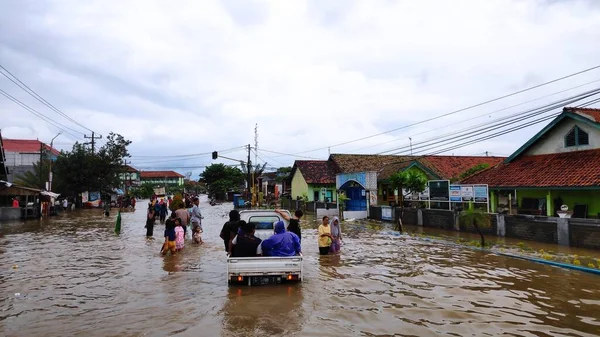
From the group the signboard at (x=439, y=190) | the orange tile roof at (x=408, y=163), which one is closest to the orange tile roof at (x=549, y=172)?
the signboard at (x=439, y=190)

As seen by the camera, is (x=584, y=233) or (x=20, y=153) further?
(x=20, y=153)

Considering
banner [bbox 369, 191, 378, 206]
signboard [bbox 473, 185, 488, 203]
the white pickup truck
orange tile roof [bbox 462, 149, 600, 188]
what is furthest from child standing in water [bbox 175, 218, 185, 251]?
banner [bbox 369, 191, 378, 206]

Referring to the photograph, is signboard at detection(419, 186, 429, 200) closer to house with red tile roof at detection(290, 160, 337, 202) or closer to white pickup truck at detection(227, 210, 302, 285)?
house with red tile roof at detection(290, 160, 337, 202)

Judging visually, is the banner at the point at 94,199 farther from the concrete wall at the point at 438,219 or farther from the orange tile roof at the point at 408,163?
the concrete wall at the point at 438,219

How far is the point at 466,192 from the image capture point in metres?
22.0

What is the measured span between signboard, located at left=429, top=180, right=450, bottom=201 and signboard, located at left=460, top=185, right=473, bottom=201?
48.5 inches

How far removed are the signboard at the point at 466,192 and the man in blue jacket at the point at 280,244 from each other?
49.4 feet

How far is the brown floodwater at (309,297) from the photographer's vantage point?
6.85 m

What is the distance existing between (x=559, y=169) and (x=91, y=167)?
44.0 m

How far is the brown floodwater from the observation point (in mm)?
6852

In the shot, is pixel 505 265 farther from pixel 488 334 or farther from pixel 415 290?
pixel 488 334

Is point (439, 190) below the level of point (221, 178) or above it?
below

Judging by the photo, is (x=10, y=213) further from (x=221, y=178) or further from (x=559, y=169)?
(x=221, y=178)

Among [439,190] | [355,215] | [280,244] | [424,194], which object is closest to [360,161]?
[355,215]
